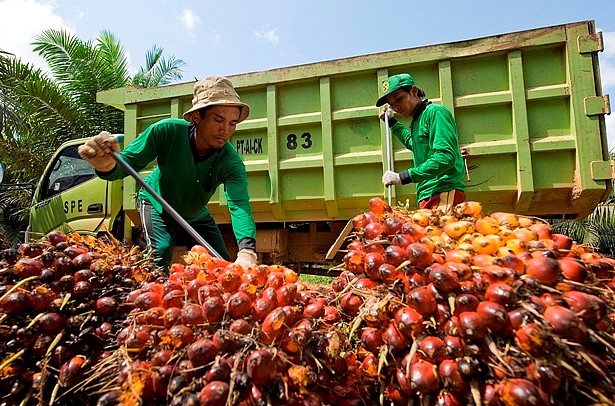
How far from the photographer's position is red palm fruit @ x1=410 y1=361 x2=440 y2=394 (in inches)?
39.3

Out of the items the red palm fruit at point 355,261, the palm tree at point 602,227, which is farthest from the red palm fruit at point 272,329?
the palm tree at point 602,227

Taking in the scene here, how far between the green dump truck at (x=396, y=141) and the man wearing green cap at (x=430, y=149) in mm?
1036

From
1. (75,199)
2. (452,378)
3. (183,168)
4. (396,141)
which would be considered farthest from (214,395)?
(75,199)

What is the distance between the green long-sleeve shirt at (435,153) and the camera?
3.23 m

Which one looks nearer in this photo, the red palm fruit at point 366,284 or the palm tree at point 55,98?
the red palm fruit at point 366,284

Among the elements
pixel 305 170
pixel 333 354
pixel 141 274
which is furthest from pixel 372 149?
pixel 333 354

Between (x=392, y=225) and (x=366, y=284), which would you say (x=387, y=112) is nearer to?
(x=392, y=225)

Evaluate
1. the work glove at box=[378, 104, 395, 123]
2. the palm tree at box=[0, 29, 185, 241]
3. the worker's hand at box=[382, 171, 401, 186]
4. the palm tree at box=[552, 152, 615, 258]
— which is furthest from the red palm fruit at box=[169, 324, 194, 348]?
the palm tree at box=[552, 152, 615, 258]

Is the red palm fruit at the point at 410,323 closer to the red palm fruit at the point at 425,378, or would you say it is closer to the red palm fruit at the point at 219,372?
the red palm fruit at the point at 425,378

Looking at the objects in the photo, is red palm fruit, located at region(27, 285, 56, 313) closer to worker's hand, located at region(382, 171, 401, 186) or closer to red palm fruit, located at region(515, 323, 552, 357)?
red palm fruit, located at region(515, 323, 552, 357)

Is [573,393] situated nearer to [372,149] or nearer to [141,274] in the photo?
[141,274]

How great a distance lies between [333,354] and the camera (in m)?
1.11

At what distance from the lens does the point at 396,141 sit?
4625mm

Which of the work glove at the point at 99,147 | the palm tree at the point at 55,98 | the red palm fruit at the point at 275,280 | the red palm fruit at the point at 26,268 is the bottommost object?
the red palm fruit at the point at 275,280
